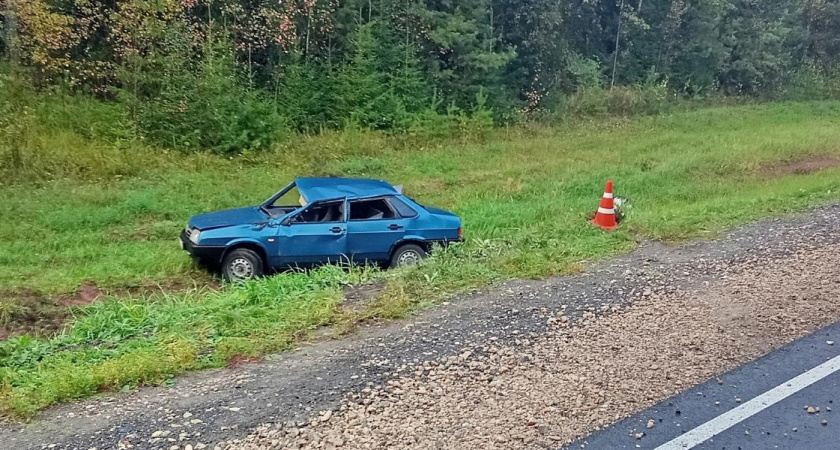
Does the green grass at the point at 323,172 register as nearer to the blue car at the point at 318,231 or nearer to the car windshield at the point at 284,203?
the blue car at the point at 318,231

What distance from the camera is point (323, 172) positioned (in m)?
16.4

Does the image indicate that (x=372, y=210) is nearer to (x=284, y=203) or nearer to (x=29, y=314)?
(x=284, y=203)

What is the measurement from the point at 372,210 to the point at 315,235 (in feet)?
2.79

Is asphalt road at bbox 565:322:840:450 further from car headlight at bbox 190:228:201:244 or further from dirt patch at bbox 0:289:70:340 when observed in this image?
car headlight at bbox 190:228:201:244

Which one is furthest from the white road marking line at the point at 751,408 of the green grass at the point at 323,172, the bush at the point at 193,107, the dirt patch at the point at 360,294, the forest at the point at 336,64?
the bush at the point at 193,107

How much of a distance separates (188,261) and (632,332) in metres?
6.33

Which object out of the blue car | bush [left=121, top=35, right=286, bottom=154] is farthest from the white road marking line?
bush [left=121, top=35, right=286, bottom=154]

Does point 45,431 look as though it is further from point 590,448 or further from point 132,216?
point 132,216

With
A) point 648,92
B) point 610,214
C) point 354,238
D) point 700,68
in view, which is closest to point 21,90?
point 354,238

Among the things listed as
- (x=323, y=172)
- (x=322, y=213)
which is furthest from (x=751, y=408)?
(x=323, y=172)

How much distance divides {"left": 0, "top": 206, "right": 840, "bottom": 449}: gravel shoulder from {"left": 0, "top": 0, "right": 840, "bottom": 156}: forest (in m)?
11.4

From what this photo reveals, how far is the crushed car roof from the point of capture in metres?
9.62

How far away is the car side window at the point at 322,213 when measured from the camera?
9398 millimetres

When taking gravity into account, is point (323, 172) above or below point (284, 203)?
below
